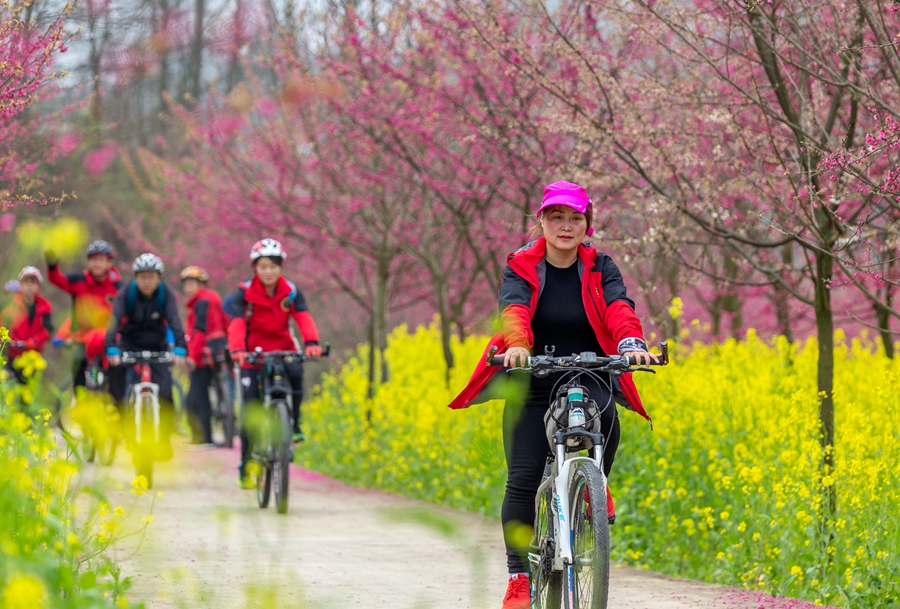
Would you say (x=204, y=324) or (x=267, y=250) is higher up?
(x=267, y=250)

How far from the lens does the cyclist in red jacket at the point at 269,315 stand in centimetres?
948

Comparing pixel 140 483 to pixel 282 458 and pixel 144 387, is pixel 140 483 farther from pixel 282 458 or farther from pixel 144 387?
pixel 144 387

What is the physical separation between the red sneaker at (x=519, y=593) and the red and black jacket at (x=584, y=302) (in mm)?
733

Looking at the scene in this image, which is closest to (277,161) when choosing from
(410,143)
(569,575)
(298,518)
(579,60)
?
(410,143)

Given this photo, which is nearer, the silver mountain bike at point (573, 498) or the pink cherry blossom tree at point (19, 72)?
the silver mountain bike at point (573, 498)

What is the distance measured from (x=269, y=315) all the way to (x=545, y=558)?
5.24 m

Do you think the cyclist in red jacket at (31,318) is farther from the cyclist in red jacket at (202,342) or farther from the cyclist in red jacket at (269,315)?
the cyclist in red jacket at (269,315)

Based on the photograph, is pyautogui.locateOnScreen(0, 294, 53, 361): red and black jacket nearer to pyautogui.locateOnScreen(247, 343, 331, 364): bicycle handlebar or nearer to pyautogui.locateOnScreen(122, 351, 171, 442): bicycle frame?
pyautogui.locateOnScreen(122, 351, 171, 442): bicycle frame

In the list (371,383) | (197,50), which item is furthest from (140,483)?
(197,50)

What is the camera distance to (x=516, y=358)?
4613mm

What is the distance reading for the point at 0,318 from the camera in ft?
15.3

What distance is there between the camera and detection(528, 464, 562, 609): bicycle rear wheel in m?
4.82

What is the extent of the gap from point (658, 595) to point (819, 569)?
85cm

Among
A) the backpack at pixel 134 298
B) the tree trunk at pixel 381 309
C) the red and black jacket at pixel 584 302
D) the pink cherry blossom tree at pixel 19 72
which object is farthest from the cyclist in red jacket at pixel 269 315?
the red and black jacket at pixel 584 302
